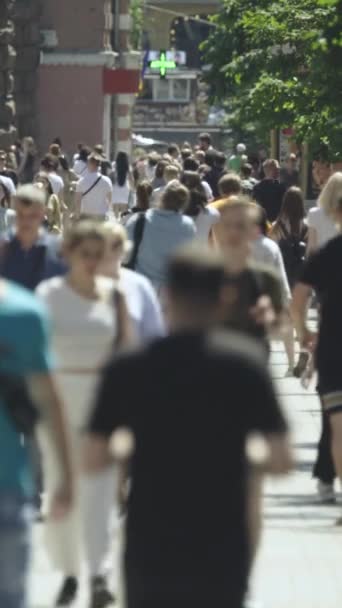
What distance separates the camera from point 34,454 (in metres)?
8.00

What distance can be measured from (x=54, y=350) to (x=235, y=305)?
91cm

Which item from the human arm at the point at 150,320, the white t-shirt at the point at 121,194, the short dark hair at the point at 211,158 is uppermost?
the human arm at the point at 150,320

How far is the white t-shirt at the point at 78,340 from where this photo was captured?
1005 centimetres

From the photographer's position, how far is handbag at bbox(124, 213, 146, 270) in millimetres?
14844

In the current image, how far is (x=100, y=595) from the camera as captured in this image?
9.82 meters

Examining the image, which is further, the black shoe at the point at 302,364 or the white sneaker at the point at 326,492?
the black shoe at the point at 302,364

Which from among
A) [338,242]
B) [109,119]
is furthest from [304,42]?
[109,119]

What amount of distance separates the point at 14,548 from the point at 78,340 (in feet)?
10.2

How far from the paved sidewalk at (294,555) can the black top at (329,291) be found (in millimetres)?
942

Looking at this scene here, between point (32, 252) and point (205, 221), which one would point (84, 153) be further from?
point (32, 252)

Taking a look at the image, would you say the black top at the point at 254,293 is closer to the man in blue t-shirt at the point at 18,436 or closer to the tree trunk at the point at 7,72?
A: the man in blue t-shirt at the point at 18,436

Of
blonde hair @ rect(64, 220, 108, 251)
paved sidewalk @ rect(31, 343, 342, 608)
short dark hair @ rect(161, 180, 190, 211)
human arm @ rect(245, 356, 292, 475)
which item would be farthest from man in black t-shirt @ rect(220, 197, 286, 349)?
short dark hair @ rect(161, 180, 190, 211)

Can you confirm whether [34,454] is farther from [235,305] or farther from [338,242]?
[338,242]

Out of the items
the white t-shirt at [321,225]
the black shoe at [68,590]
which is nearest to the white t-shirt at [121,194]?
the white t-shirt at [321,225]
